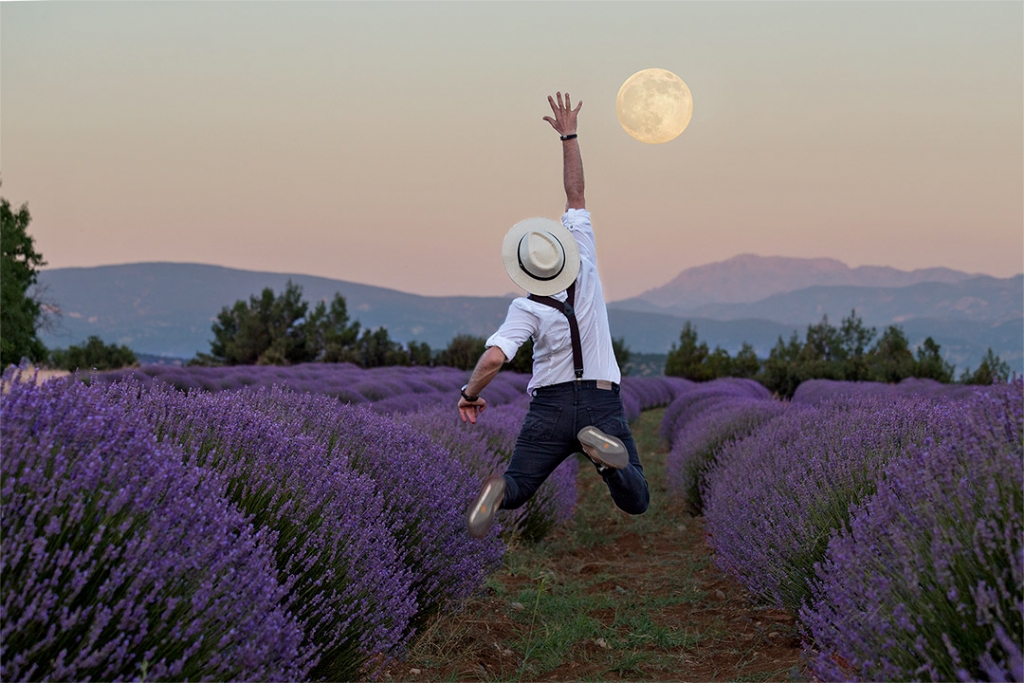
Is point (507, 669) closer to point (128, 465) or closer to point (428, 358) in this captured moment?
point (128, 465)

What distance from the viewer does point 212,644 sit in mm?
2342

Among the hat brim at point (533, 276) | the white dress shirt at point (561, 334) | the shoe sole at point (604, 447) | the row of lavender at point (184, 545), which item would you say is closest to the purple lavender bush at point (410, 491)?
the row of lavender at point (184, 545)

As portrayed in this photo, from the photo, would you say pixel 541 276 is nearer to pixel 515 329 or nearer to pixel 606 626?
pixel 515 329

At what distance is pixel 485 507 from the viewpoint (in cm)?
408

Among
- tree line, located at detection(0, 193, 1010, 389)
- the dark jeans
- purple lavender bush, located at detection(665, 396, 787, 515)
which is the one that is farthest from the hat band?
tree line, located at detection(0, 193, 1010, 389)

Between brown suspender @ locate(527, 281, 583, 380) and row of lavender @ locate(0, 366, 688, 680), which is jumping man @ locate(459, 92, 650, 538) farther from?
row of lavender @ locate(0, 366, 688, 680)

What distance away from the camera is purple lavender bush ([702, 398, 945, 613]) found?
13.2 feet

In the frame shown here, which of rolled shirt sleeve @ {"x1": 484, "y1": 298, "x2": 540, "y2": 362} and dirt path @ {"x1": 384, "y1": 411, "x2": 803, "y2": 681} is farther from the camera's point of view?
dirt path @ {"x1": 384, "y1": 411, "x2": 803, "y2": 681}

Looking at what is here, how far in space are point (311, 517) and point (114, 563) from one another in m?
1.08

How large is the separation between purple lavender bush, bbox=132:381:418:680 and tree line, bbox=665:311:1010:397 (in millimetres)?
18030

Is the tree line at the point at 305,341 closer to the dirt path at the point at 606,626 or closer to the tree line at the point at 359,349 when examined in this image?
the tree line at the point at 359,349

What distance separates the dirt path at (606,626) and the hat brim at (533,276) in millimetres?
1839

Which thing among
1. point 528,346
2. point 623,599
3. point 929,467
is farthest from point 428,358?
point 929,467

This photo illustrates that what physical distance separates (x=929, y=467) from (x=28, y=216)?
41.5 m
